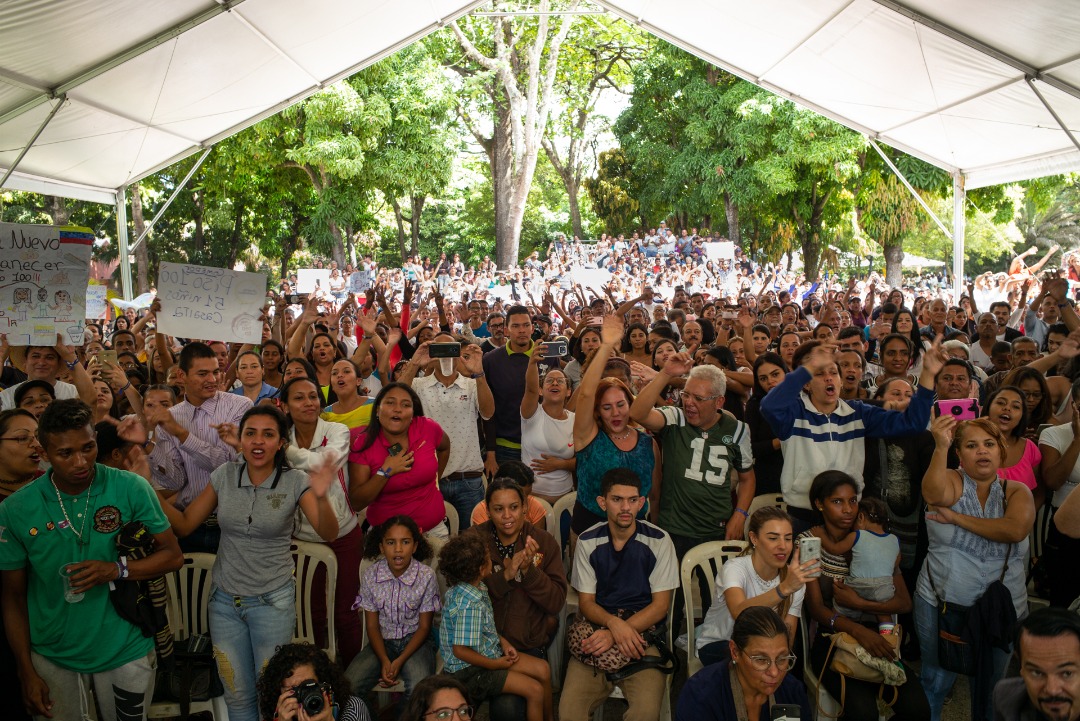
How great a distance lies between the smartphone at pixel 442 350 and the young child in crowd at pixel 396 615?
1442 millimetres

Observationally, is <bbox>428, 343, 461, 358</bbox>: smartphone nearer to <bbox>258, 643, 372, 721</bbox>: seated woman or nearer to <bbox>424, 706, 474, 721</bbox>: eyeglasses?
<bbox>258, 643, 372, 721</bbox>: seated woman

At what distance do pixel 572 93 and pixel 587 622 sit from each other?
3107 cm

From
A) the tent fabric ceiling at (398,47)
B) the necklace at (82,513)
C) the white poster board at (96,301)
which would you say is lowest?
the necklace at (82,513)

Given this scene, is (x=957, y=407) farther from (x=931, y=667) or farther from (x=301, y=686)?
(x=301, y=686)

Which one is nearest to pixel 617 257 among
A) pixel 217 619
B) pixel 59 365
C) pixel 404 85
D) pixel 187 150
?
pixel 404 85

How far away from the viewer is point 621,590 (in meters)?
3.71

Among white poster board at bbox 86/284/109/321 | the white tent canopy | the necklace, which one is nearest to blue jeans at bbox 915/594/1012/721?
the necklace

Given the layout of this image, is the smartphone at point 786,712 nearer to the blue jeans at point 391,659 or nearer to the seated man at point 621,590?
the seated man at point 621,590

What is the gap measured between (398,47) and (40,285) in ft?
27.0

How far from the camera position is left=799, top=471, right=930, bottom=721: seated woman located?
136 inches

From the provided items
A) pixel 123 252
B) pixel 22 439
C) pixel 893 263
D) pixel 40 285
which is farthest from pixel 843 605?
pixel 893 263

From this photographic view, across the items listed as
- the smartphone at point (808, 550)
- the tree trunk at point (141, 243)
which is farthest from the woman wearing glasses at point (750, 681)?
the tree trunk at point (141, 243)

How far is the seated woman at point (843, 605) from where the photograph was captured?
346 cm

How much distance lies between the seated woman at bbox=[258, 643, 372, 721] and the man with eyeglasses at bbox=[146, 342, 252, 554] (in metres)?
1.39
